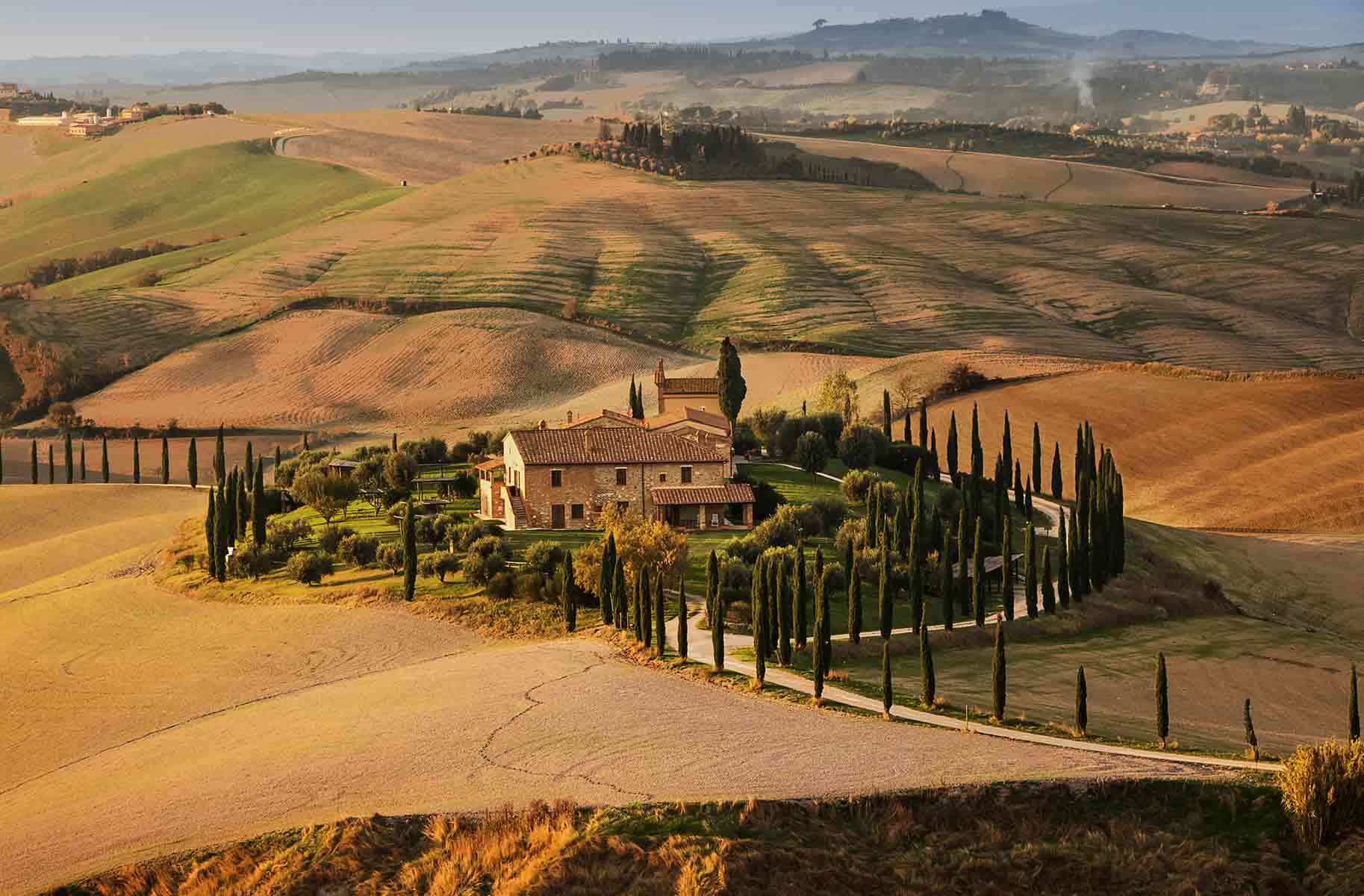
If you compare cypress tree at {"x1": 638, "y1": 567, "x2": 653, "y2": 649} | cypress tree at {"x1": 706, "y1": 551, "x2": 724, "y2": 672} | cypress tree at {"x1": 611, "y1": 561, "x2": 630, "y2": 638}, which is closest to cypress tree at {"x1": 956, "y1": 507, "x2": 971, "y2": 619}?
cypress tree at {"x1": 706, "y1": 551, "x2": 724, "y2": 672}

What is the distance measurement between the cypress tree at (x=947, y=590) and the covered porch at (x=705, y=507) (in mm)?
12998

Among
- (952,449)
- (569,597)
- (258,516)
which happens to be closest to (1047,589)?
(569,597)

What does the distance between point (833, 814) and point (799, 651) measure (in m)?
16.3

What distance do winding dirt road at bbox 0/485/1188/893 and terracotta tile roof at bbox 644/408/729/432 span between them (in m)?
19.2

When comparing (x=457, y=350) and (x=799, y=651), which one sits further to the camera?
(x=457, y=350)

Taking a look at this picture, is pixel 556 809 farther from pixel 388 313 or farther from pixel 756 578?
pixel 388 313

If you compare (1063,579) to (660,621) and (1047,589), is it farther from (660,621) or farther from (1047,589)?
(660,621)

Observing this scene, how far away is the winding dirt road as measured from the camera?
4153cm

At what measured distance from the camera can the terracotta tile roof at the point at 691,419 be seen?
78.8 meters

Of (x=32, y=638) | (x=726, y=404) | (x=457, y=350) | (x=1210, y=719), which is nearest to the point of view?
(x=1210, y=719)

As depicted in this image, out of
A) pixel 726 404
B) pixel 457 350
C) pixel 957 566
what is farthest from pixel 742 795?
pixel 457 350

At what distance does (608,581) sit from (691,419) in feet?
69.4

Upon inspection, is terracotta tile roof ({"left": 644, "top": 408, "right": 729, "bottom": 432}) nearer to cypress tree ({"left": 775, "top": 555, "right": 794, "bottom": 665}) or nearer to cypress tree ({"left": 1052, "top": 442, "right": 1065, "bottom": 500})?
cypress tree ({"left": 1052, "top": 442, "right": 1065, "bottom": 500})

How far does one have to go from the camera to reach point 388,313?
481 feet
